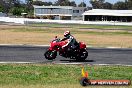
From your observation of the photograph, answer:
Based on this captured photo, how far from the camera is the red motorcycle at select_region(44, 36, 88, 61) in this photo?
19984 millimetres

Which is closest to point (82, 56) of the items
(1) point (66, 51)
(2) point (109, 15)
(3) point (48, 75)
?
(1) point (66, 51)

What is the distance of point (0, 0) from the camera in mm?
199875

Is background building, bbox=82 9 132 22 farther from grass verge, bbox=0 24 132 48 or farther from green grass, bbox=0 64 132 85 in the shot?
green grass, bbox=0 64 132 85

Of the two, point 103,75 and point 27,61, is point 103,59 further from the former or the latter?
point 103,75

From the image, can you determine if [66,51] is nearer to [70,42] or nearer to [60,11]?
[70,42]

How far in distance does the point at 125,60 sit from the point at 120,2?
17515 cm

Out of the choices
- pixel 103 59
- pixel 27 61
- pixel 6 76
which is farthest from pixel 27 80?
pixel 103 59

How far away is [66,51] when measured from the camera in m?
20.1

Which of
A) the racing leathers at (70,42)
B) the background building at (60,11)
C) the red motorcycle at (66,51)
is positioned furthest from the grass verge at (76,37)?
the background building at (60,11)

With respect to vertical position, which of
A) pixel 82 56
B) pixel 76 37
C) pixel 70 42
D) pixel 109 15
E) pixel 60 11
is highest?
pixel 70 42

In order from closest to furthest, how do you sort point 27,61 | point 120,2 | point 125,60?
point 27,61 → point 125,60 → point 120,2

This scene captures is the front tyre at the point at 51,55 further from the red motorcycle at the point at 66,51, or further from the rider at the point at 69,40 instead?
the rider at the point at 69,40

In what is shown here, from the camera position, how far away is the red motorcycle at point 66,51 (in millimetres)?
19984

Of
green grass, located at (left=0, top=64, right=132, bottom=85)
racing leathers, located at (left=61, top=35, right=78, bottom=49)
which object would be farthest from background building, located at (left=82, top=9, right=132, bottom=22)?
green grass, located at (left=0, top=64, right=132, bottom=85)
